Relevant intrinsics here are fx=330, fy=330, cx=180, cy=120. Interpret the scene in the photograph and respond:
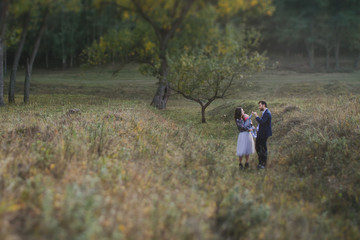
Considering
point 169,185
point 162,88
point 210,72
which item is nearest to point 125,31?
point 162,88

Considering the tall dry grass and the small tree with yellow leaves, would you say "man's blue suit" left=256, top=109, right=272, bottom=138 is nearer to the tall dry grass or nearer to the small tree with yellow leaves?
the tall dry grass

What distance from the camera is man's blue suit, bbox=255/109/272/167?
11.1 m

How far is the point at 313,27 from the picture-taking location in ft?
192

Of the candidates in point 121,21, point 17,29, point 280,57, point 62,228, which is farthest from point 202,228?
point 280,57

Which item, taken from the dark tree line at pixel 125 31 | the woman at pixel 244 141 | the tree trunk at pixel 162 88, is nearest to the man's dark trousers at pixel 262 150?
the woman at pixel 244 141

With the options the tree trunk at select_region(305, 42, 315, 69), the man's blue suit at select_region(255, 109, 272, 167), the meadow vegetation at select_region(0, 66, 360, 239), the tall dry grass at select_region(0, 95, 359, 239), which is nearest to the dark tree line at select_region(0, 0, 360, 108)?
the meadow vegetation at select_region(0, 66, 360, 239)

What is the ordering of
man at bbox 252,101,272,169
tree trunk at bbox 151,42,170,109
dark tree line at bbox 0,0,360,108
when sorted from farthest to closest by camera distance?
tree trunk at bbox 151,42,170,109
dark tree line at bbox 0,0,360,108
man at bbox 252,101,272,169

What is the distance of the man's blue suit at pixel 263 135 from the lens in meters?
11.1

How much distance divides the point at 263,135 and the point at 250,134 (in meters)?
0.59

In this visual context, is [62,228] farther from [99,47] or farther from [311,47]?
[311,47]

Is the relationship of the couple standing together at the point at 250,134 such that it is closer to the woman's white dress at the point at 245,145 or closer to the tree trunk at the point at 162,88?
the woman's white dress at the point at 245,145

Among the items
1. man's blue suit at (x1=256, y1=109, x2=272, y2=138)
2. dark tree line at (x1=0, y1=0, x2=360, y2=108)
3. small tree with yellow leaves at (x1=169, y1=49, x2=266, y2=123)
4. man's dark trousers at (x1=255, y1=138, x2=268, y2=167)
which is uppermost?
dark tree line at (x1=0, y1=0, x2=360, y2=108)

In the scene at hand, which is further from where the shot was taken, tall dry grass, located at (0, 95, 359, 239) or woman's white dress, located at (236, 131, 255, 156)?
woman's white dress, located at (236, 131, 255, 156)

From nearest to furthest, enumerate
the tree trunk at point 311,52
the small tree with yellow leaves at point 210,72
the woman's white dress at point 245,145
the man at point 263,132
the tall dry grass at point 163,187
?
the tall dry grass at point 163,187 → the woman's white dress at point 245,145 → the man at point 263,132 → the small tree with yellow leaves at point 210,72 → the tree trunk at point 311,52
